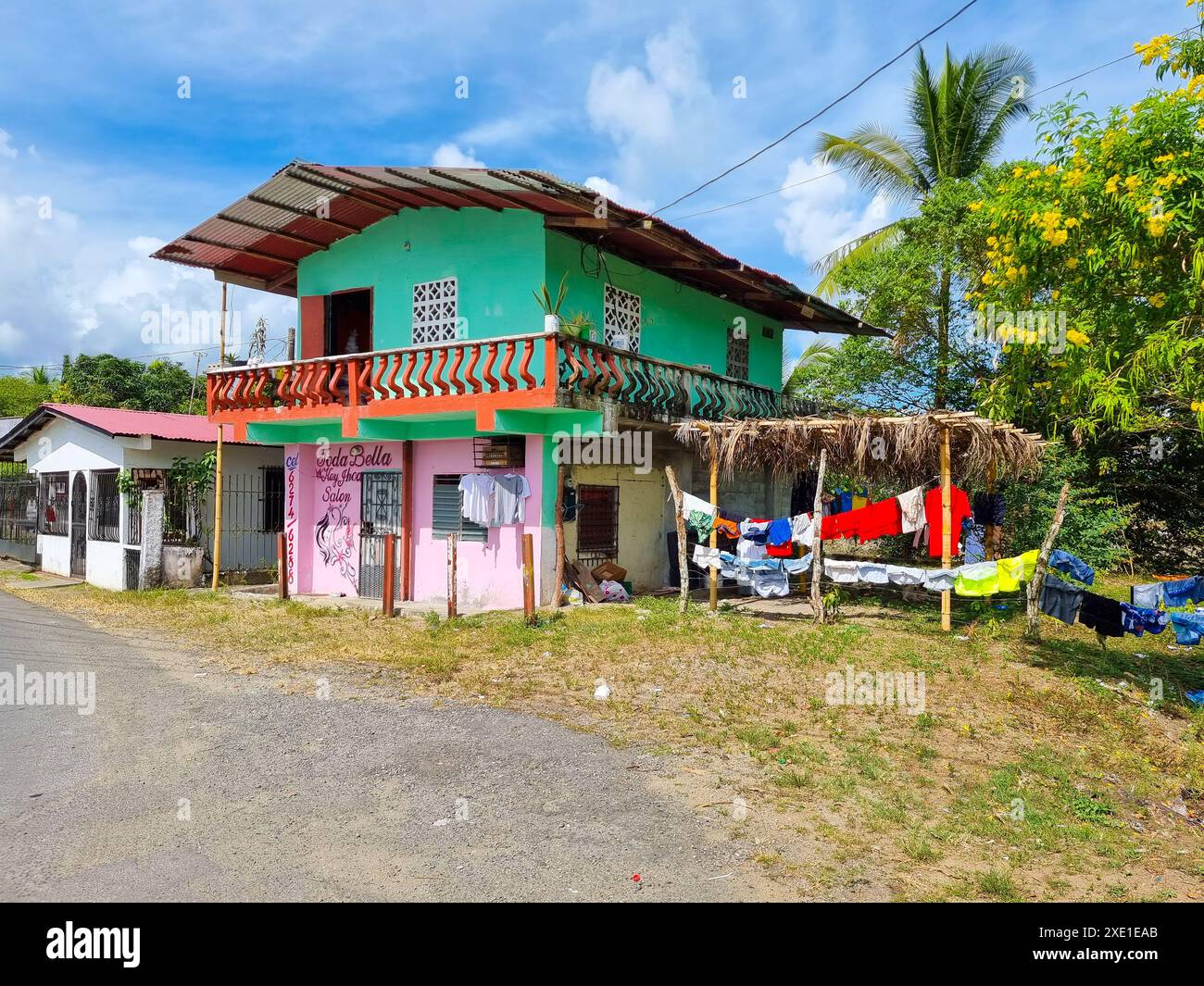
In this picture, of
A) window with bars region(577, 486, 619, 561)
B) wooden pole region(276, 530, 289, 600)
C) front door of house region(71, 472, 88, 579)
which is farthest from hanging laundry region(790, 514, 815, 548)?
front door of house region(71, 472, 88, 579)

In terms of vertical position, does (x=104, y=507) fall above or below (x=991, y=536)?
above

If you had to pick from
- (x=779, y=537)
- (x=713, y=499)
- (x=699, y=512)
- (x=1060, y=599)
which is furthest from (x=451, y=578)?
(x=1060, y=599)

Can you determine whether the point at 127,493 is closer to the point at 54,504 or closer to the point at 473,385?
the point at 54,504

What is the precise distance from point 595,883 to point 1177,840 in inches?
142

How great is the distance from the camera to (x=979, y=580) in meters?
9.62

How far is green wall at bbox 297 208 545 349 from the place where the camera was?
1257cm

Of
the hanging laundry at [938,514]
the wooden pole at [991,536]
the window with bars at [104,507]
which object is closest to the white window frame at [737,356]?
the wooden pole at [991,536]

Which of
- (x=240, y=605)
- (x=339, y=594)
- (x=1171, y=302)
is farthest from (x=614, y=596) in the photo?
(x=1171, y=302)

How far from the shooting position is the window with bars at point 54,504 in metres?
19.0

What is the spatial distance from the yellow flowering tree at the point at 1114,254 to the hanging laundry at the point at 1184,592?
1.89 m

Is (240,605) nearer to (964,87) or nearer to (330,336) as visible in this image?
(330,336)

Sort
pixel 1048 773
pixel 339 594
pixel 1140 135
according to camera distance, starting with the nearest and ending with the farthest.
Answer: pixel 1048 773 → pixel 1140 135 → pixel 339 594

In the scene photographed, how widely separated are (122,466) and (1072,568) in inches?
628

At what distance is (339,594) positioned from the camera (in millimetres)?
14617
